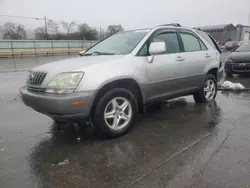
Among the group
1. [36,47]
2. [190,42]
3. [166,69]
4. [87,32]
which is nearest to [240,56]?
[190,42]

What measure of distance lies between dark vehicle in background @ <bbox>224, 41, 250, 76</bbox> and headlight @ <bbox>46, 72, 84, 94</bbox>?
27.2ft

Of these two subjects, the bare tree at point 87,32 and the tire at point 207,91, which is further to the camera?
the bare tree at point 87,32

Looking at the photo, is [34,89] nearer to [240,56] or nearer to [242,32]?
[240,56]

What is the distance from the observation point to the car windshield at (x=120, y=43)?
166 inches

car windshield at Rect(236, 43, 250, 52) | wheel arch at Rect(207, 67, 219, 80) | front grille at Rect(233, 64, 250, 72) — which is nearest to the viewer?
wheel arch at Rect(207, 67, 219, 80)

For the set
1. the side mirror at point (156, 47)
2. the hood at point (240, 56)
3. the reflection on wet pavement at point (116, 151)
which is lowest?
the reflection on wet pavement at point (116, 151)

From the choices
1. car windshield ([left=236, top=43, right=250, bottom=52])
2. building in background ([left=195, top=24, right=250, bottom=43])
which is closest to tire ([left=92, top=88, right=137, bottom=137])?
car windshield ([left=236, top=43, right=250, bottom=52])

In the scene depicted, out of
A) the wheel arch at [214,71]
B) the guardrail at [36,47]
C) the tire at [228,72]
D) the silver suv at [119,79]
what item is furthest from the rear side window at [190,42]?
the guardrail at [36,47]

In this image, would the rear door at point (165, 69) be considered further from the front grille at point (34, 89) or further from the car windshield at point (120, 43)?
the front grille at point (34, 89)

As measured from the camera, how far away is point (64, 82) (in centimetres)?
334

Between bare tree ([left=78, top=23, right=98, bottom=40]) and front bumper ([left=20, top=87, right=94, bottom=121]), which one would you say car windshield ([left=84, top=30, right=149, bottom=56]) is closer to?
front bumper ([left=20, top=87, right=94, bottom=121])

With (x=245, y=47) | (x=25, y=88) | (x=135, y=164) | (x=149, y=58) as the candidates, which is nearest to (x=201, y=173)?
(x=135, y=164)

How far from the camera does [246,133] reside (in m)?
3.86

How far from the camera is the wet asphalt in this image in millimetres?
2639
